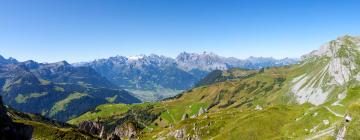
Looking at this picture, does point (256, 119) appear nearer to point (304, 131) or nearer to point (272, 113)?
point (272, 113)

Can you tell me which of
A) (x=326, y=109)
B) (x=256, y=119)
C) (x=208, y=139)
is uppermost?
(x=326, y=109)

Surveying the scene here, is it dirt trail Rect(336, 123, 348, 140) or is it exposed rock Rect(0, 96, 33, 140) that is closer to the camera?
dirt trail Rect(336, 123, 348, 140)

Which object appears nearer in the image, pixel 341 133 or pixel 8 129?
pixel 341 133

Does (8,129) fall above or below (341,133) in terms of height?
below

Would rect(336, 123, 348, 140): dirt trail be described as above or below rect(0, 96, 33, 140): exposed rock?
above

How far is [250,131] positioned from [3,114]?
111 m

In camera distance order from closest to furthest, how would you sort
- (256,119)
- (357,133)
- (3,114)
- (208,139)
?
(357,133), (3,114), (256,119), (208,139)

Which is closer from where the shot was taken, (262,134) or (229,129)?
(262,134)

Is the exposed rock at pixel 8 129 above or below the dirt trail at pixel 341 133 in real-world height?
below

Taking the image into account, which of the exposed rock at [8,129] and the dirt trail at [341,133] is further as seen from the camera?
the exposed rock at [8,129]

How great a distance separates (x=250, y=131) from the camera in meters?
A: 168

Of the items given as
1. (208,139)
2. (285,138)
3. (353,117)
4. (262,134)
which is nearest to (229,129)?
(208,139)

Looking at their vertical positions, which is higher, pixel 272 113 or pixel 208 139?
pixel 272 113


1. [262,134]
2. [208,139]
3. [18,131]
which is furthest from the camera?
[208,139]
